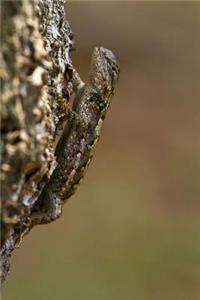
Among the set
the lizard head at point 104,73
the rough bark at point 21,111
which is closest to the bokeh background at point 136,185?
the lizard head at point 104,73

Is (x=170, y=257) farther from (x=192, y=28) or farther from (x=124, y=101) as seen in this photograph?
(x=192, y=28)

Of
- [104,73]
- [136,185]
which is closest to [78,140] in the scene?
[104,73]

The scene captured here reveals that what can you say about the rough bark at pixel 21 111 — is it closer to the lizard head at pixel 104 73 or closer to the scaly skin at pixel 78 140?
the scaly skin at pixel 78 140

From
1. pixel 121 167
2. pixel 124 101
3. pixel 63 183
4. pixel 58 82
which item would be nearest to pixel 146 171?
pixel 121 167

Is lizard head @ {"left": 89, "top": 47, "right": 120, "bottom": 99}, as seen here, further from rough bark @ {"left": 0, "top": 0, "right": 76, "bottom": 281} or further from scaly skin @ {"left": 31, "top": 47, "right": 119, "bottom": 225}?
rough bark @ {"left": 0, "top": 0, "right": 76, "bottom": 281}

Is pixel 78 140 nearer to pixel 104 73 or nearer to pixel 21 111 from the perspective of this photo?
pixel 104 73

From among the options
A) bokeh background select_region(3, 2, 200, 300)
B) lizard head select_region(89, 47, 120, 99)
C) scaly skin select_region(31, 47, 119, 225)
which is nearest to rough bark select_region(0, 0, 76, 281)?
scaly skin select_region(31, 47, 119, 225)
